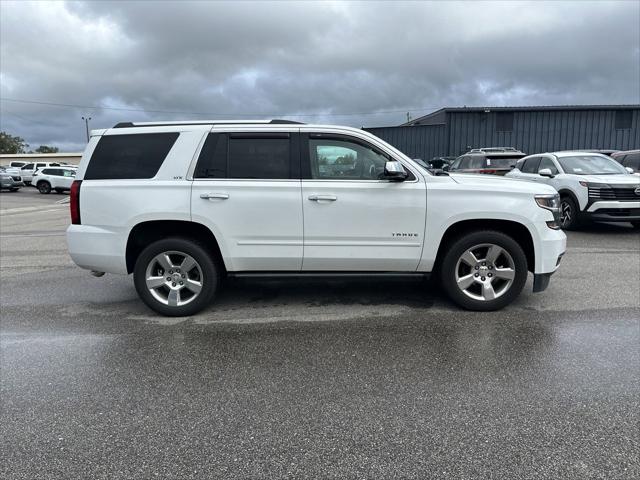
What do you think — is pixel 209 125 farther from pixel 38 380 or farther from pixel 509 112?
pixel 509 112

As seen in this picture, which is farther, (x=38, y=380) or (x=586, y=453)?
(x=38, y=380)

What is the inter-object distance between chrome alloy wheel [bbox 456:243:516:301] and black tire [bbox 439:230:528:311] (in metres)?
0.02

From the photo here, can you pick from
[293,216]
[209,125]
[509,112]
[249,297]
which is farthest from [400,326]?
[509,112]

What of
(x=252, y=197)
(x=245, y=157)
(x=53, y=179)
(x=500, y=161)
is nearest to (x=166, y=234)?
(x=252, y=197)

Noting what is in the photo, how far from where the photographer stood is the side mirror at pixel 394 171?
14.7 ft

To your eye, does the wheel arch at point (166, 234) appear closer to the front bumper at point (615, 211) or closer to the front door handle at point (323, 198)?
the front door handle at point (323, 198)

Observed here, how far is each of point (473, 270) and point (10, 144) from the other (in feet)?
378

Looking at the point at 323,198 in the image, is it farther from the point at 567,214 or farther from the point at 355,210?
the point at 567,214

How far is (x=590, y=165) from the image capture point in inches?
418

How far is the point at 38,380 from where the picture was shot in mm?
3529

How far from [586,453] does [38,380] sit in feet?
12.0

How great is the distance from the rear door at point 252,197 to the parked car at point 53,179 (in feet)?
99.9

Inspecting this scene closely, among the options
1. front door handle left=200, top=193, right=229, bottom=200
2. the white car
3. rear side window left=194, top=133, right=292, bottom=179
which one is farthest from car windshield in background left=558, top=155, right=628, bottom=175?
front door handle left=200, top=193, right=229, bottom=200

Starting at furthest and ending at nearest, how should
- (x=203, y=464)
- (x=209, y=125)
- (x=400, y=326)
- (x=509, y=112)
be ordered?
(x=509, y=112)
(x=209, y=125)
(x=400, y=326)
(x=203, y=464)
